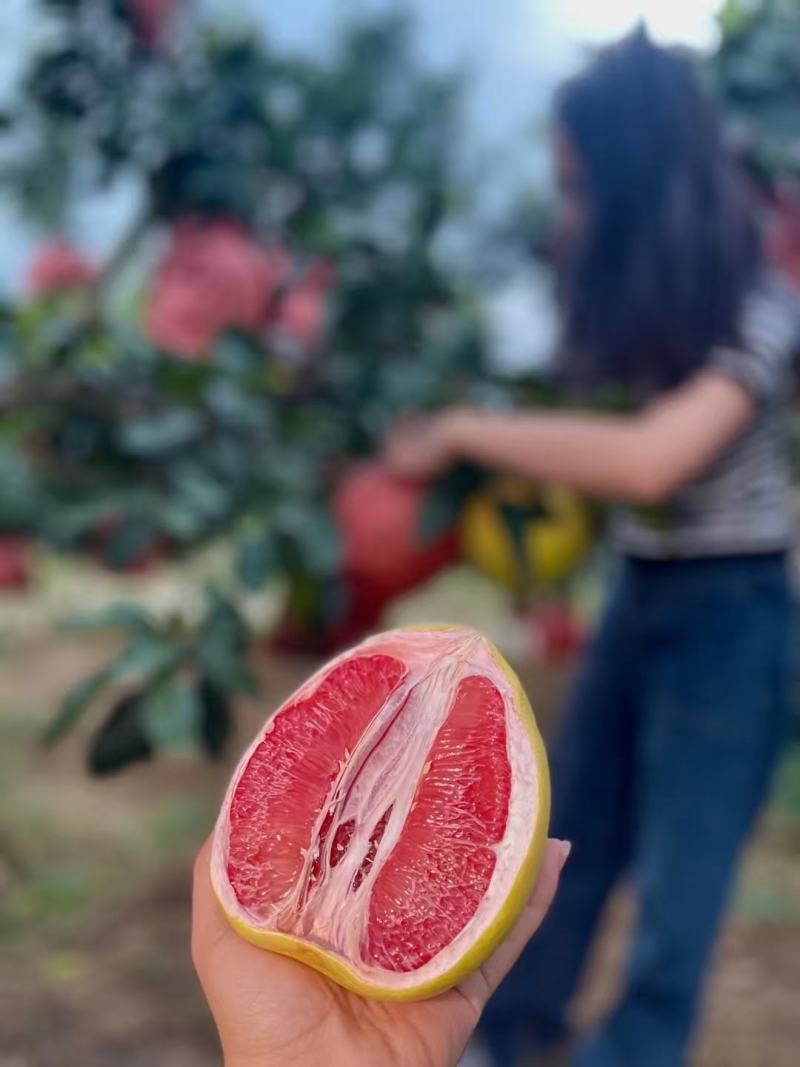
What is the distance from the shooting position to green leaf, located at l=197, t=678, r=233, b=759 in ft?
2.46

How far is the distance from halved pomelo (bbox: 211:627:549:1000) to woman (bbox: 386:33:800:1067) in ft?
1.27

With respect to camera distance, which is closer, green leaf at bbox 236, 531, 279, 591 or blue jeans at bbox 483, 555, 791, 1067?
green leaf at bbox 236, 531, 279, 591

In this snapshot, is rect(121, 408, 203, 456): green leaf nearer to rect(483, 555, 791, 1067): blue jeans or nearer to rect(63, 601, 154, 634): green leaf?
rect(63, 601, 154, 634): green leaf

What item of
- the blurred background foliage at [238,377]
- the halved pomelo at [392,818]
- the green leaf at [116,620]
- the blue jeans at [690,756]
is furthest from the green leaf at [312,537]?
the blue jeans at [690,756]

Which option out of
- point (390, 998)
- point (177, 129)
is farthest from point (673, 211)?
point (390, 998)

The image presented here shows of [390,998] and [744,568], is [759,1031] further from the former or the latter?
[390,998]

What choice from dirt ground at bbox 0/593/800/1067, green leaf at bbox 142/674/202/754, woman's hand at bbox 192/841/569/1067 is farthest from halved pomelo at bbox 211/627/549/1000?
dirt ground at bbox 0/593/800/1067

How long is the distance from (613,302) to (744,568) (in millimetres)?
266

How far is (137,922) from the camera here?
59.6 inches

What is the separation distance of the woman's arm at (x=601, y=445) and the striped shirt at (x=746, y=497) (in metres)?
0.09

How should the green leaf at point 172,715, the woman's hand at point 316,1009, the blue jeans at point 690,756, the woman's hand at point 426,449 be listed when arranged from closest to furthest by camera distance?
the woman's hand at point 316,1009 < the green leaf at point 172,715 < the woman's hand at point 426,449 < the blue jeans at point 690,756

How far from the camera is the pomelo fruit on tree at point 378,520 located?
36.5 inches

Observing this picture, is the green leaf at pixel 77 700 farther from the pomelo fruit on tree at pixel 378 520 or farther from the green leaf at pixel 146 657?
the pomelo fruit on tree at pixel 378 520

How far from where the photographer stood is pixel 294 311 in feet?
3.76
